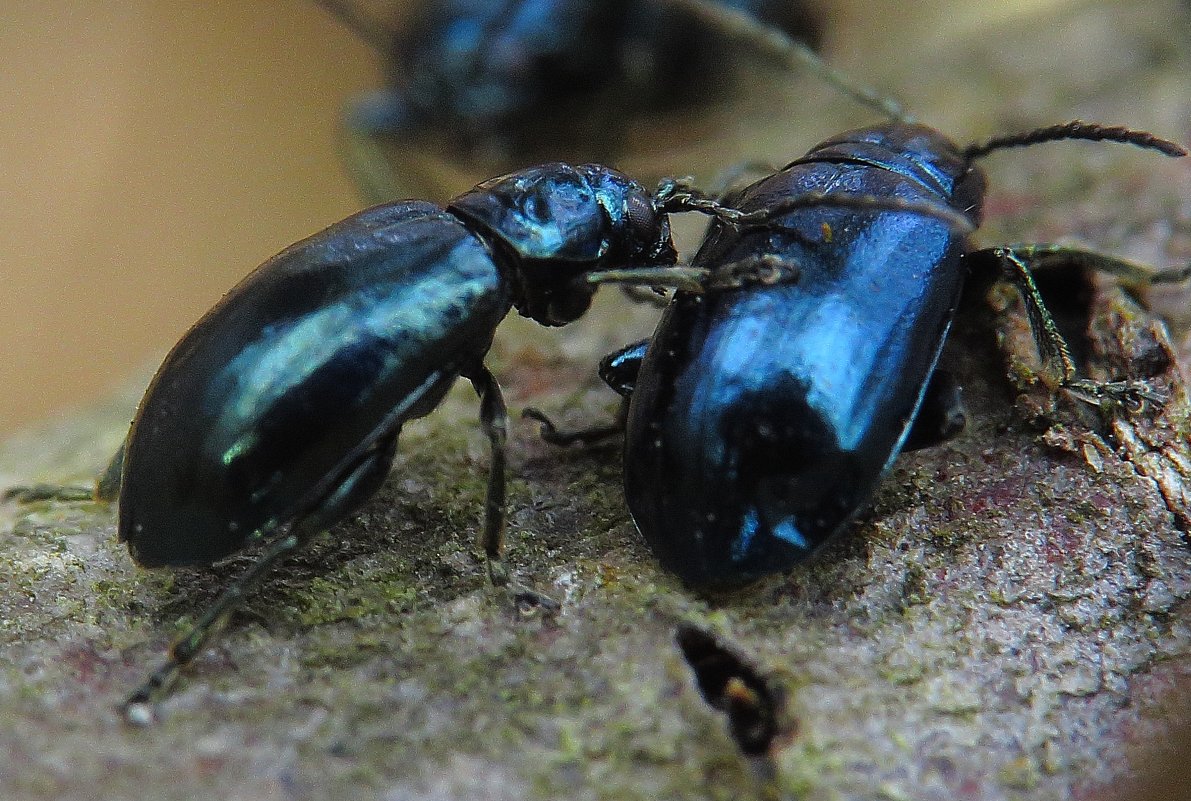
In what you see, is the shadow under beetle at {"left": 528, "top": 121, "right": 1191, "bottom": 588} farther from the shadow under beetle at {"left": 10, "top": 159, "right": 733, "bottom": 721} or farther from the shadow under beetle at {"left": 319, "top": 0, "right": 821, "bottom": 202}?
the shadow under beetle at {"left": 319, "top": 0, "right": 821, "bottom": 202}

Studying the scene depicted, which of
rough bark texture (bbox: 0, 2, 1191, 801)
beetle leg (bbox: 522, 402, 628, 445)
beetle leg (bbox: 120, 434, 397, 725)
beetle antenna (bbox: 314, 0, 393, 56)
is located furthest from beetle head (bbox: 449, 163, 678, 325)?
beetle antenna (bbox: 314, 0, 393, 56)

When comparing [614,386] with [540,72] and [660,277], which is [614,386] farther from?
[540,72]

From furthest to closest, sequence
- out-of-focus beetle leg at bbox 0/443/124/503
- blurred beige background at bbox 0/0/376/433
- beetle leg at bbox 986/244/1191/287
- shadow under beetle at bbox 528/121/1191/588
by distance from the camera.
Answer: blurred beige background at bbox 0/0/376/433
beetle leg at bbox 986/244/1191/287
out-of-focus beetle leg at bbox 0/443/124/503
shadow under beetle at bbox 528/121/1191/588

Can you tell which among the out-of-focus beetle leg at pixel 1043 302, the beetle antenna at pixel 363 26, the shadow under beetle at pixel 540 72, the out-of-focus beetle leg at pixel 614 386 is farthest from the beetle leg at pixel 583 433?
the beetle antenna at pixel 363 26

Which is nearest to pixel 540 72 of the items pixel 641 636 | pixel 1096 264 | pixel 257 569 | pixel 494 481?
pixel 1096 264

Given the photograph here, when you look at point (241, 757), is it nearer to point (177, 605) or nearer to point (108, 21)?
point (177, 605)

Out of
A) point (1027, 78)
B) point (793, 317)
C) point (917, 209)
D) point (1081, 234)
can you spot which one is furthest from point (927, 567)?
point (1027, 78)
